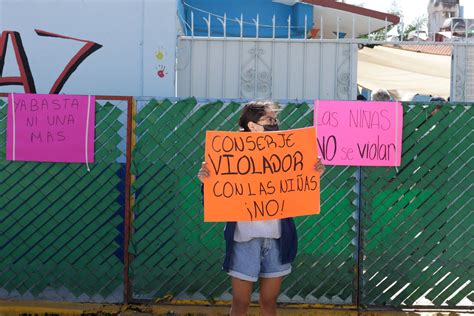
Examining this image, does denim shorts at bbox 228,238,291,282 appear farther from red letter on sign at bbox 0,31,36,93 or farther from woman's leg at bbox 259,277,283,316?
red letter on sign at bbox 0,31,36,93

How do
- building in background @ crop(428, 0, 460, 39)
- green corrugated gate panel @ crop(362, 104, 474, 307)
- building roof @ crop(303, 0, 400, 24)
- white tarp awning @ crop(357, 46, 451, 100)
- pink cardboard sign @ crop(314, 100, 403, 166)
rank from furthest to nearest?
building in background @ crop(428, 0, 460, 39)
white tarp awning @ crop(357, 46, 451, 100)
building roof @ crop(303, 0, 400, 24)
green corrugated gate panel @ crop(362, 104, 474, 307)
pink cardboard sign @ crop(314, 100, 403, 166)

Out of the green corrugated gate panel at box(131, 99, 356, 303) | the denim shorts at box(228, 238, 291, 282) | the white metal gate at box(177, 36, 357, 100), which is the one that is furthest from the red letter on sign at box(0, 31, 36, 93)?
the denim shorts at box(228, 238, 291, 282)

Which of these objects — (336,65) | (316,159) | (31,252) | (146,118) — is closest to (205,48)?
(336,65)

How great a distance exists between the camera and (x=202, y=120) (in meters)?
5.99

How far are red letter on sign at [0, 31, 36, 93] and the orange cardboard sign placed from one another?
12.7ft

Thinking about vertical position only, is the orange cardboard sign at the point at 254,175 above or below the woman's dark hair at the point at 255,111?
below

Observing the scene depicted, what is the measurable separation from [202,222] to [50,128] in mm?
1472

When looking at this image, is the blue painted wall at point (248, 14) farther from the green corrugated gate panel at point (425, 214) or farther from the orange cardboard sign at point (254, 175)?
the orange cardboard sign at point (254, 175)

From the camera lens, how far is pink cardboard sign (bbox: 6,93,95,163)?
6031mm

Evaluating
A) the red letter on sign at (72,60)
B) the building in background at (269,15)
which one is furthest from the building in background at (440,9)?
the red letter on sign at (72,60)

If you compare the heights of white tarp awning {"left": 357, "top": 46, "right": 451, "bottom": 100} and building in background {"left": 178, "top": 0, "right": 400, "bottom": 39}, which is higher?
building in background {"left": 178, "top": 0, "right": 400, "bottom": 39}

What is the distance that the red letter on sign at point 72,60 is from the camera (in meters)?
7.76

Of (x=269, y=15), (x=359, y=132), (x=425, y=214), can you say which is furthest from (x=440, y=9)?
(x=359, y=132)

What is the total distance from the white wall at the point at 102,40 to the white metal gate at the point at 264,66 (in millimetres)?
480
